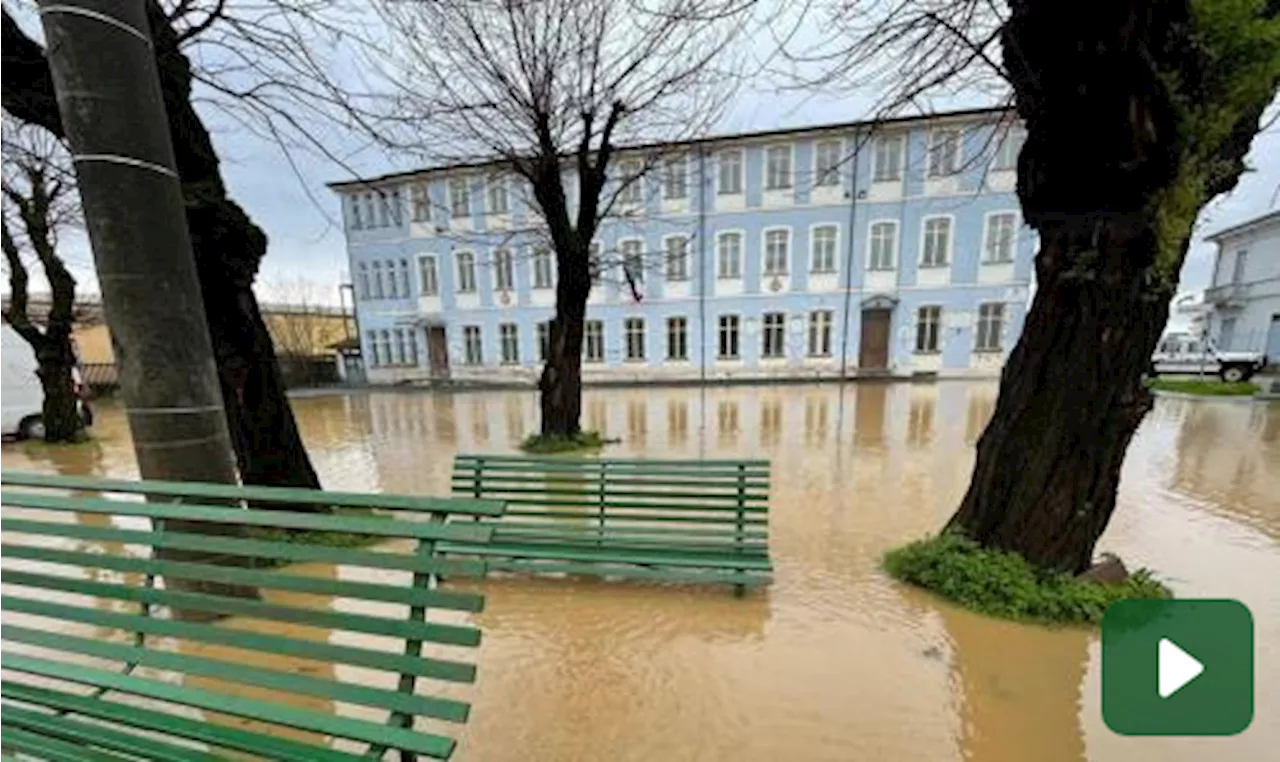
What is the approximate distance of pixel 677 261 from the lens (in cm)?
2378

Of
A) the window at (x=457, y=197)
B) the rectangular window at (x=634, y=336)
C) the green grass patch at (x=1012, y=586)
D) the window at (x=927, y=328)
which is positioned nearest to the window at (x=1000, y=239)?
the window at (x=927, y=328)

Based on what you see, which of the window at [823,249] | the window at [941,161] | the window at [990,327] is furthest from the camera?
the window at [823,249]

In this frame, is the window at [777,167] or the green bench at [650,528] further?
the window at [777,167]

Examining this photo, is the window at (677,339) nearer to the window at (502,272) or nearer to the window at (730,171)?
the window at (730,171)

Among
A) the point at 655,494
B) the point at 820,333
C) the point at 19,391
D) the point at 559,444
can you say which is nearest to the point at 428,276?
the point at 19,391

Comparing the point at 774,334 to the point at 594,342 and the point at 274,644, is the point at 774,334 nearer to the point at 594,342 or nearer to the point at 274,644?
the point at 594,342

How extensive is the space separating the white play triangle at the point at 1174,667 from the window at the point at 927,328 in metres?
20.5

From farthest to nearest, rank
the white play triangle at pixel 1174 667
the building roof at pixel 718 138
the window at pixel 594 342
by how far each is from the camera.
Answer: the window at pixel 594 342 → the building roof at pixel 718 138 → the white play triangle at pixel 1174 667

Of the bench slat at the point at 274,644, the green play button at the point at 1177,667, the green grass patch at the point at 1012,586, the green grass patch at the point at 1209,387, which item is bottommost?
the green grass patch at the point at 1209,387

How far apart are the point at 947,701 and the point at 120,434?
1809cm

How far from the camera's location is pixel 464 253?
2594 cm

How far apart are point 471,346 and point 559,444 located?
17741 millimetres

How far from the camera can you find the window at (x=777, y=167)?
2250cm

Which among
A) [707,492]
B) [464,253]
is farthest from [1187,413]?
[464,253]
